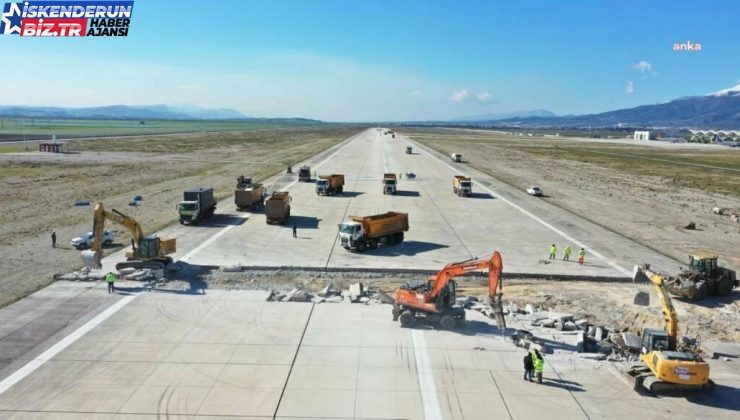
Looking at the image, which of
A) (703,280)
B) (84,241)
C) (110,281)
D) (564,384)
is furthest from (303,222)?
(564,384)

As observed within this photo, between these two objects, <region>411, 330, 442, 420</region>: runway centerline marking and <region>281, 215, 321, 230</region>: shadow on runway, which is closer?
<region>411, 330, 442, 420</region>: runway centerline marking

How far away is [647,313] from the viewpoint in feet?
89.5

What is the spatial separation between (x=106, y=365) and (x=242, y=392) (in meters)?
5.91

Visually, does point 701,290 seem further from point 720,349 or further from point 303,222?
point 303,222

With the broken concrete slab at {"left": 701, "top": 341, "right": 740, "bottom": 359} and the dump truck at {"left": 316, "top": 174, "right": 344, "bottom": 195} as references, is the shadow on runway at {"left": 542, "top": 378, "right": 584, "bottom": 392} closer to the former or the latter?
the broken concrete slab at {"left": 701, "top": 341, "right": 740, "bottom": 359}

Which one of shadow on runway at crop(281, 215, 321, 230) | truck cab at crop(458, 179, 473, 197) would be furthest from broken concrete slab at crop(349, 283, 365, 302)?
truck cab at crop(458, 179, 473, 197)

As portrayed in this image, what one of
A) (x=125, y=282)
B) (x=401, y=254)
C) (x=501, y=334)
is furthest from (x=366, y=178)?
(x=501, y=334)

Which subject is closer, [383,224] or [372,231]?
[372,231]

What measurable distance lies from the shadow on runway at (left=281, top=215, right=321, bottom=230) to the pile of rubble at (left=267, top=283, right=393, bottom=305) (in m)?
17.0

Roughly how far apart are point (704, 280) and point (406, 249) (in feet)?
61.0

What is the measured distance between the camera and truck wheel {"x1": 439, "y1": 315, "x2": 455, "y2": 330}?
24719mm

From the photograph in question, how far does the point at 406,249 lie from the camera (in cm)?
3972

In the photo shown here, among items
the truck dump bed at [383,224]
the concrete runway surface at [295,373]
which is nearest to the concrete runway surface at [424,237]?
the truck dump bed at [383,224]

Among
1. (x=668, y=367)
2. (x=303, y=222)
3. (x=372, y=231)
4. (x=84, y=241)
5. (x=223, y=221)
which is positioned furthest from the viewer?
(x=303, y=222)
